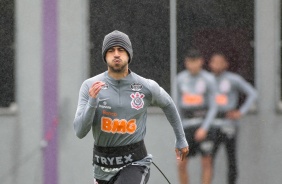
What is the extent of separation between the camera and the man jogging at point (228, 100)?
7562 millimetres

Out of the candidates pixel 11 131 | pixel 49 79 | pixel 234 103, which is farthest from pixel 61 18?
pixel 234 103

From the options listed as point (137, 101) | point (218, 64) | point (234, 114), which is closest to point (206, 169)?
point (234, 114)

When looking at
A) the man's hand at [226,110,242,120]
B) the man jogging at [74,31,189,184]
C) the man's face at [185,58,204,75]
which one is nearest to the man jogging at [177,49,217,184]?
the man's face at [185,58,204,75]

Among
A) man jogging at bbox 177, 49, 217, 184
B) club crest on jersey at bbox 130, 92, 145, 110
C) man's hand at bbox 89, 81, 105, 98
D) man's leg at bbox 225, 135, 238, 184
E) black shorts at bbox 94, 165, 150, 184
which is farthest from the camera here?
man's leg at bbox 225, 135, 238, 184

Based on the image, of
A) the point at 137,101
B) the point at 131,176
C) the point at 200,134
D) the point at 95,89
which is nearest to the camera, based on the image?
the point at 95,89

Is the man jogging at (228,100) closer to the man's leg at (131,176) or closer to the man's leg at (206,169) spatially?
the man's leg at (206,169)

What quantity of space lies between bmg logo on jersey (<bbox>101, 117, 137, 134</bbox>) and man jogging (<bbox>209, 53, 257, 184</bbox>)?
74.3 inches

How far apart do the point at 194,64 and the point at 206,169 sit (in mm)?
Result: 882

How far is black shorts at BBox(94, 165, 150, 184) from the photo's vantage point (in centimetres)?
572

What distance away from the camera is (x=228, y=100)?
7617 mm

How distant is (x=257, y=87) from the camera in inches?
297

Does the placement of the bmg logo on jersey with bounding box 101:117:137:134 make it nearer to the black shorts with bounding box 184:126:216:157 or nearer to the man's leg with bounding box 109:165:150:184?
the man's leg with bounding box 109:165:150:184

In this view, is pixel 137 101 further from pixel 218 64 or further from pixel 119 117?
pixel 218 64

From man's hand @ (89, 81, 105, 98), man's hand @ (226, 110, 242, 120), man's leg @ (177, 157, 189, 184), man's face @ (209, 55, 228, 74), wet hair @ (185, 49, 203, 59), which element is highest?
wet hair @ (185, 49, 203, 59)
